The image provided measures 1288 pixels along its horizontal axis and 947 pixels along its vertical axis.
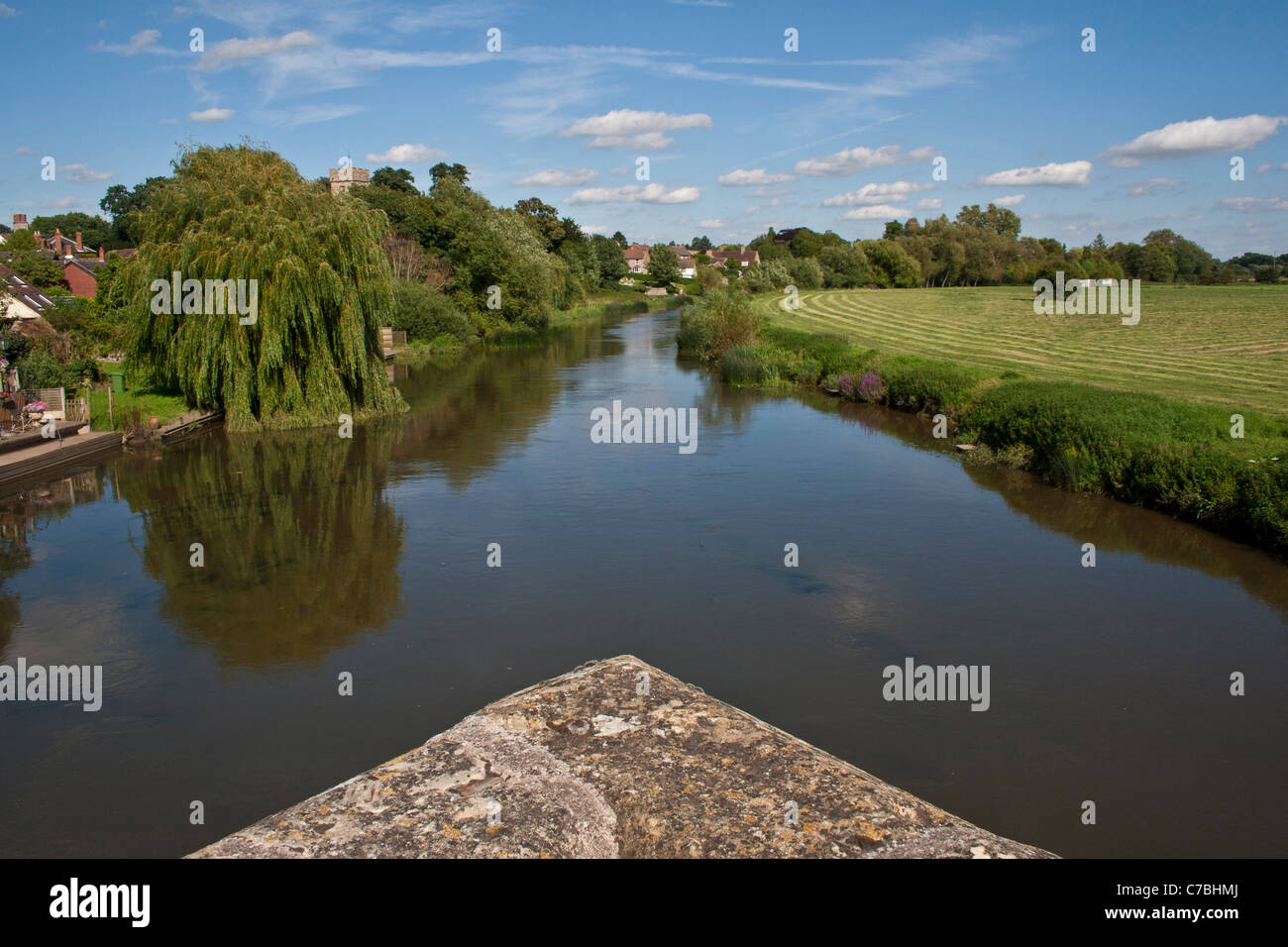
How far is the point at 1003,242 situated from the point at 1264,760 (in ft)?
312

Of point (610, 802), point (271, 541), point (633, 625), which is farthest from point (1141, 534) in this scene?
point (271, 541)

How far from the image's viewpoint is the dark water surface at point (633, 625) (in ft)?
24.3

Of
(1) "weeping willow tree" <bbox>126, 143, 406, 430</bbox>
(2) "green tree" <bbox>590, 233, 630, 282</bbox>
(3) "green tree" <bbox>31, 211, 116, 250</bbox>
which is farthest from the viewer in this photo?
(2) "green tree" <bbox>590, 233, 630, 282</bbox>

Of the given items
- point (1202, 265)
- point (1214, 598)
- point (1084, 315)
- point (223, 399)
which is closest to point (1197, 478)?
point (1214, 598)

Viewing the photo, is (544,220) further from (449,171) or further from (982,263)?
(982,263)

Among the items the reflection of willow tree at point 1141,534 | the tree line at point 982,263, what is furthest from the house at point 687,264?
the reflection of willow tree at point 1141,534

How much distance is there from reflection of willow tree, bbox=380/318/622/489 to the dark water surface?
0.79 m

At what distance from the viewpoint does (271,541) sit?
13.7m

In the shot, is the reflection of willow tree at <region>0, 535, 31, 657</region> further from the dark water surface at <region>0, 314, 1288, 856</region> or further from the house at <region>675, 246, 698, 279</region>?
the house at <region>675, 246, 698, 279</region>

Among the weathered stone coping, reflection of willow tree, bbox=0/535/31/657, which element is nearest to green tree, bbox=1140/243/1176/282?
reflection of willow tree, bbox=0/535/31/657

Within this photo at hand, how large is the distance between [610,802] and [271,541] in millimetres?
10499

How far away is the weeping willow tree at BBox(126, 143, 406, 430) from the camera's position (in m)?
20.7

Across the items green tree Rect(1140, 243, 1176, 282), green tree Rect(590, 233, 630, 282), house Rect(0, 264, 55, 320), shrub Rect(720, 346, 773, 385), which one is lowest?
shrub Rect(720, 346, 773, 385)
